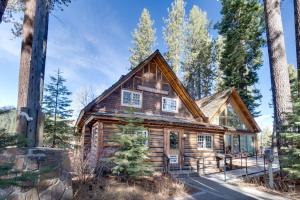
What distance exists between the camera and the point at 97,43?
2844 cm

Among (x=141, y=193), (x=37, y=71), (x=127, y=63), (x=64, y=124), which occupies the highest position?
(x=127, y=63)

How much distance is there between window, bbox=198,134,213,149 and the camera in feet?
52.6

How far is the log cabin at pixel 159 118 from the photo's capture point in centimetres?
1326

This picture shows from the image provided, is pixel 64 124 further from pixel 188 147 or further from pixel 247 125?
pixel 247 125

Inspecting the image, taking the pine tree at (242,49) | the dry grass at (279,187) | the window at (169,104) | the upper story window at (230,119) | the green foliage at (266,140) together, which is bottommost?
the dry grass at (279,187)

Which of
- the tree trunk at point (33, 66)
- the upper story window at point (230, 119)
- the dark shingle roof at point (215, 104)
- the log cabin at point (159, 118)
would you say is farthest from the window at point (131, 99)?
the upper story window at point (230, 119)

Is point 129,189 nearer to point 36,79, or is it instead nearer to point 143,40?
point 36,79

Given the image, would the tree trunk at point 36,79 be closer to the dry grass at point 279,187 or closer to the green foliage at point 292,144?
the green foliage at point 292,144

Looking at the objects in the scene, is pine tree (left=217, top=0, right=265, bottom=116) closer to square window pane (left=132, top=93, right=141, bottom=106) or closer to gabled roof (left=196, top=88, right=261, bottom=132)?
gabled roof (left=196, top=88, right=261, bottom=132)

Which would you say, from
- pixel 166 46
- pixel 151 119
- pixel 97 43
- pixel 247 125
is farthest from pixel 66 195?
pixel 166 46

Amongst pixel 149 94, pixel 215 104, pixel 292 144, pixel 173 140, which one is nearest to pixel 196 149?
pixel 173 140

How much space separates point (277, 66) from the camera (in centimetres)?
976

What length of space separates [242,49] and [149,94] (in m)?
13.7

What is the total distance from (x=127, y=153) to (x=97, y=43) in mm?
21816
